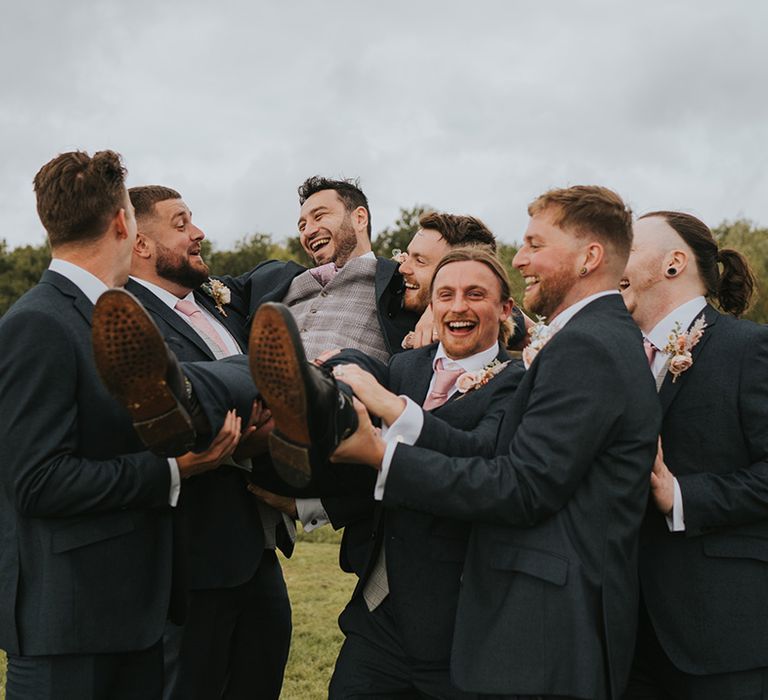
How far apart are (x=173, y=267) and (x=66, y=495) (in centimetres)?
199

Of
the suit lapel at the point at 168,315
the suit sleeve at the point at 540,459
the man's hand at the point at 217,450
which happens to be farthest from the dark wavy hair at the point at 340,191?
the suit sleeve at the point at 540,459

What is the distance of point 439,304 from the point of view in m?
4.50

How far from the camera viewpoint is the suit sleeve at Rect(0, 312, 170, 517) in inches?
143

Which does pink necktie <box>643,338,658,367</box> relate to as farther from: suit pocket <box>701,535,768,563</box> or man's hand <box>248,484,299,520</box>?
man's hand <box>248,484,299,520</box>

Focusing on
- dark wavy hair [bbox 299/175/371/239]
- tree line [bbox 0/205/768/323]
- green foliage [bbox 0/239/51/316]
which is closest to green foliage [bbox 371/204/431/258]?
tree line [bbox 0/205/768/323]

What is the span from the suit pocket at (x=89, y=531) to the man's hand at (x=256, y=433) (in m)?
0.66

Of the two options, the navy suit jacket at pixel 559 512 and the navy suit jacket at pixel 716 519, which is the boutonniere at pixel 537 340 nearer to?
the navy suit jacket at pixel 559 512

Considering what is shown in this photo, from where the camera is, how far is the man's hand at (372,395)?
12.4 ft

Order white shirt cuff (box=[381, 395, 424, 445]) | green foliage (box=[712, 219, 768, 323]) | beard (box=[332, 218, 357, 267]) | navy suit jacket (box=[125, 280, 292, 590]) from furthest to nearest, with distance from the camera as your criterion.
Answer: green foliage (box=[712, 219, 768, 323])
beard (box=[332, 218, 357, 267])
navy suit jacket (box=[125, 280, 292, 590])
white shirt cuff (box=[381, 395, 424, 445])

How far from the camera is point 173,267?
5.34 m

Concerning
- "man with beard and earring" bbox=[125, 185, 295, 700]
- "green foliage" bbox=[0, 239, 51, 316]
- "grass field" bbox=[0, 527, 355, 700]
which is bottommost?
"grass field" bbox=[0, 527, 355, 700]

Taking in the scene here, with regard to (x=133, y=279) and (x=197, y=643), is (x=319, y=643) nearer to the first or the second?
(x=197, y=643)

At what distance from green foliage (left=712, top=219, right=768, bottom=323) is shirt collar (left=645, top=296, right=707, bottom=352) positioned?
2836 centimetres

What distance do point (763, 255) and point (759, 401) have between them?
3633 centimetres
